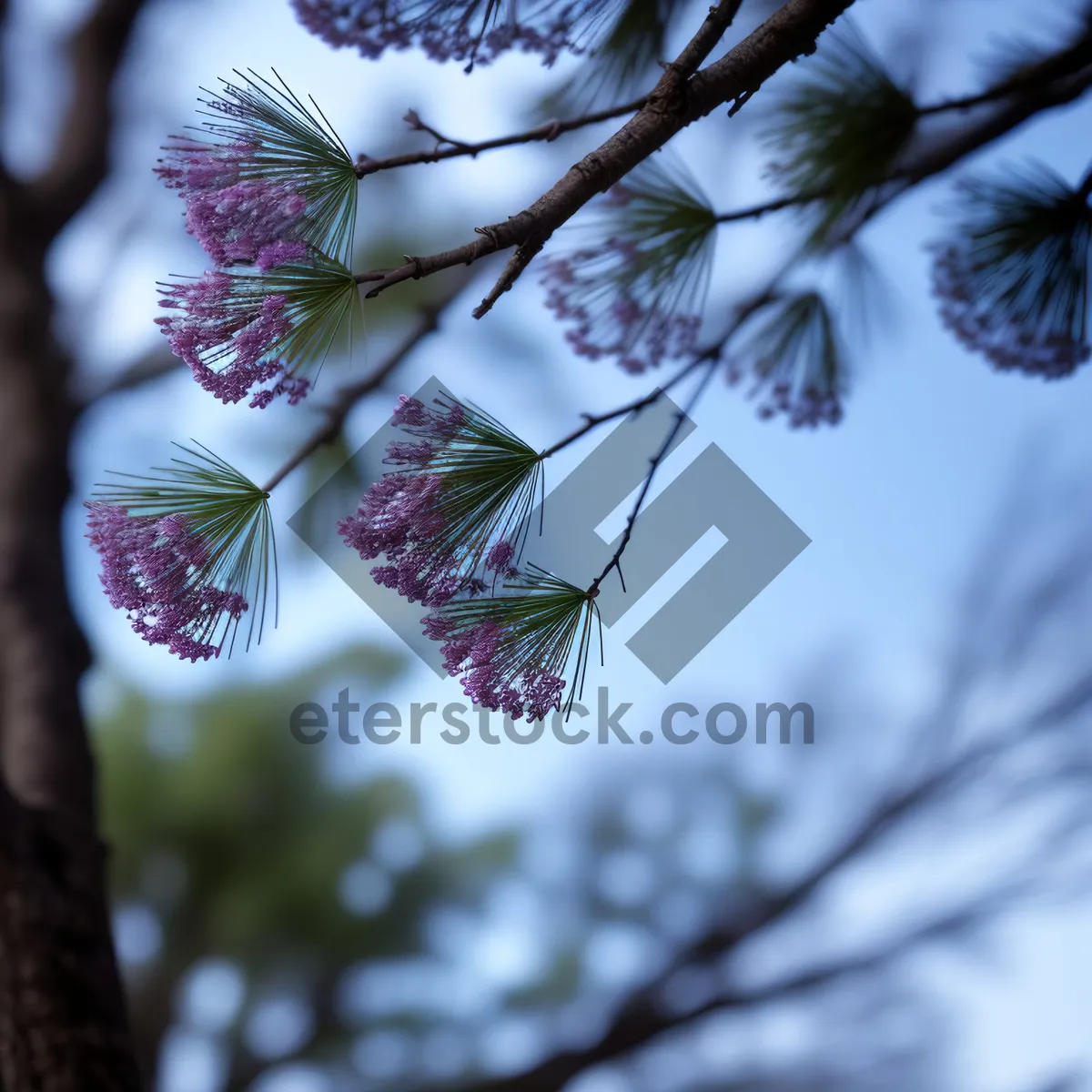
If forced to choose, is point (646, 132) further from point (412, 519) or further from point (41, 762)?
point (41, 762)

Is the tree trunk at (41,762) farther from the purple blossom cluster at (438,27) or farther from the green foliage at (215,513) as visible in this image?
the purple blossom cluster at (438,27)

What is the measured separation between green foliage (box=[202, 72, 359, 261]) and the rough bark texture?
0.42m

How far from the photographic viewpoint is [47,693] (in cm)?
75

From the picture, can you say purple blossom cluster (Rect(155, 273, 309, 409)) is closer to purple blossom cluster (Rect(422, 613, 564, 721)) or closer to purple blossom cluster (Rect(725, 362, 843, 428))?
purple blossom cluster (Rect(422, 613, 564, 721))

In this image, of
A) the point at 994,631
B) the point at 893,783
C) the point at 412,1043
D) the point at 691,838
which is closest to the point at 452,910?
the point at 412,1043

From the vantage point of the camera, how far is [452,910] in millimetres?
1282

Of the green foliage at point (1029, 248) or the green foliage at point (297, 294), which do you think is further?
the green foliage at point (1029, 248)

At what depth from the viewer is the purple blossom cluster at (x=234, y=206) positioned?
1.07ft

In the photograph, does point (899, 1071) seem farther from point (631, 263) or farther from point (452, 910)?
point (631, 263)

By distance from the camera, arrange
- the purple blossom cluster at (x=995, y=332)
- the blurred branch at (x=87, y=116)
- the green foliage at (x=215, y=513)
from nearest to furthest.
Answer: the green foliage at (x=215, y=513)
the purple blossom cluster at (x=995, y=332)
the blurred branch at (x=87, y=116)

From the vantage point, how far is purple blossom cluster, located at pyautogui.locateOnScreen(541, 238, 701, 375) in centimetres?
58

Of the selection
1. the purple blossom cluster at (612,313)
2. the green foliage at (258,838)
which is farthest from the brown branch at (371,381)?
the green foliage at (258,838)

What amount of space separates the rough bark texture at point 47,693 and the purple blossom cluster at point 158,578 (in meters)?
0.29

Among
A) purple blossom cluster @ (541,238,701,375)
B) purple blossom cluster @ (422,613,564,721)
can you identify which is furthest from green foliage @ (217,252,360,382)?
purple blossom cluster @ (541,238,701,375)
